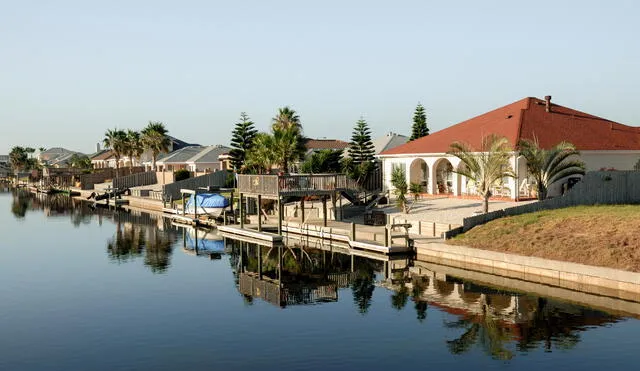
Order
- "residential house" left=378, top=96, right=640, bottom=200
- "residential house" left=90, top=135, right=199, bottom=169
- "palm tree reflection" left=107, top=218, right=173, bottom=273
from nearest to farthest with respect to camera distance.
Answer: "palm tree reflection" left=107, top=218, right=173, bottom=273, "residential house" left=378, top=96, right=640, bottom=200, "residential house" left=90, top=135, right=199, bottom=169

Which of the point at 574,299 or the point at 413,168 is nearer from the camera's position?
the point at 574,299

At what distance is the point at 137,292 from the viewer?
3003 centimetres

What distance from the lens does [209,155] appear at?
110750mm

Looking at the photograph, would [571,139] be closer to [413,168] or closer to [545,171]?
[545,171]

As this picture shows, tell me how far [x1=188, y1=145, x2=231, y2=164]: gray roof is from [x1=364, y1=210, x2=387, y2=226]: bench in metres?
67.2

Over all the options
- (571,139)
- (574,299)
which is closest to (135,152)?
(571,139)

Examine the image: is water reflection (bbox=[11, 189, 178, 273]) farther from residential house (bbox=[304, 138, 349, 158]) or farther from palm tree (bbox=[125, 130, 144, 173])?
residential house (bbox=[304, 138, 349, 158])

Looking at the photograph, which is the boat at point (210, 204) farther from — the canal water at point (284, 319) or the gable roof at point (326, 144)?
the gable roof at point (326, 144)

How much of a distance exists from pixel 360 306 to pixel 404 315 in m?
2.31

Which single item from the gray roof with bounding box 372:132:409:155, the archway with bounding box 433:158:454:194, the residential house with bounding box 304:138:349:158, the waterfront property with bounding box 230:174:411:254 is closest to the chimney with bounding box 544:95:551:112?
the archway with bounding box 433:158:454:194

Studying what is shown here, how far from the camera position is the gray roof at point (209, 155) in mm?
108875

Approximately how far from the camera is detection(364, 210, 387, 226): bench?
143ft

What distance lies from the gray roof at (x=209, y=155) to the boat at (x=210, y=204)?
49591mm

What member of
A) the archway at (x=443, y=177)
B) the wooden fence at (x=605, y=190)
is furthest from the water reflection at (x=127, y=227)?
the wooden fence at (x=605, y=190)
